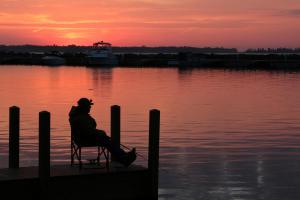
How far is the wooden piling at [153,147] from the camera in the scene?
11398 mm

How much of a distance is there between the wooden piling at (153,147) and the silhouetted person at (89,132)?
38 cm

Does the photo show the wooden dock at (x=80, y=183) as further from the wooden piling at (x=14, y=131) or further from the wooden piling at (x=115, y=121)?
the wooden piling at (x=115, y=121)

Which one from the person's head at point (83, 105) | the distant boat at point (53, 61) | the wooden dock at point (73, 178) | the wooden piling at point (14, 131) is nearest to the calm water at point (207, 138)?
the wooden dock at point (73, 178)

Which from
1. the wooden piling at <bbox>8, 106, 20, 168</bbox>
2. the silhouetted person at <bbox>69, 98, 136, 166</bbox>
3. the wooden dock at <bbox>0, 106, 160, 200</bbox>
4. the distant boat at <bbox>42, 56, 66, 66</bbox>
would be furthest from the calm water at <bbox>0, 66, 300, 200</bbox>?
the distant boat at <bbox>42, 56, 66, 66</bbox>

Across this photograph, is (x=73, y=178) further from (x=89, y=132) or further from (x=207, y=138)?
(x=207, y=138)

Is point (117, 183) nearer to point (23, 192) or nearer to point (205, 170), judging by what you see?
point (23, 192)

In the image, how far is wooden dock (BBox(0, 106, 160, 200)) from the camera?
1064cm

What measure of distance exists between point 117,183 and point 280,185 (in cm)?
439

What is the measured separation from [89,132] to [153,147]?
121 cm

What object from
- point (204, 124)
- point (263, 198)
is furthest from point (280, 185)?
point (204, 124)

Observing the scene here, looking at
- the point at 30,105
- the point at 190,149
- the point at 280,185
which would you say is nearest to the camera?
the point at 280,185

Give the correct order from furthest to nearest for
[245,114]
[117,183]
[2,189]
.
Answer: [245,114]
[117,183]
[2,189]

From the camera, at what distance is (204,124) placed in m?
26.0

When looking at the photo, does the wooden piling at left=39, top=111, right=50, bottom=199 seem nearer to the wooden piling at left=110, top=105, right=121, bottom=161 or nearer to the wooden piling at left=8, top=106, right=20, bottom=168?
the wooden piling at left=8, top=106, right=20, bottom=168
